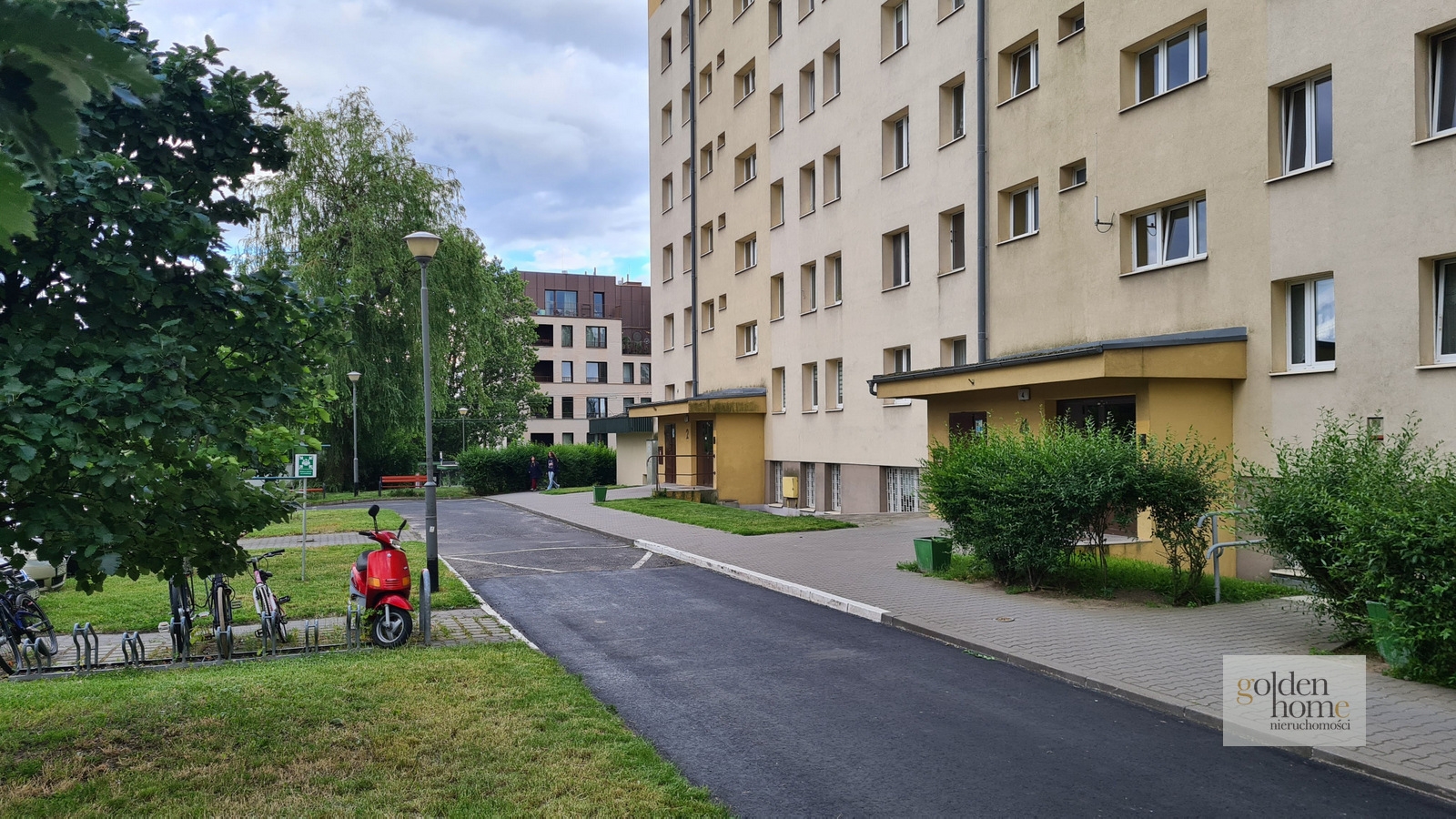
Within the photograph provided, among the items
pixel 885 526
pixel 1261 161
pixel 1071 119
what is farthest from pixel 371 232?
pixel 1261 161

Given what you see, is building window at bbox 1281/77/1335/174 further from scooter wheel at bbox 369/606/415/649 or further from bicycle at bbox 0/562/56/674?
bicycle at bbox 0/562/56/674

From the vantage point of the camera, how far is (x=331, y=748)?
599 centimetres

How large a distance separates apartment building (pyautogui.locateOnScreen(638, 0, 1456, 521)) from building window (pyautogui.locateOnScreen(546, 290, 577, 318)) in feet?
185

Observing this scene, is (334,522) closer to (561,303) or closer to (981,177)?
(981,177)

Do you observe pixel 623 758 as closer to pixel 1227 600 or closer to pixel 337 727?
pixel 337 727

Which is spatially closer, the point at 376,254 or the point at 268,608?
the point at 268,608

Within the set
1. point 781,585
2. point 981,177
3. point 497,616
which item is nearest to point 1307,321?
point 781,585

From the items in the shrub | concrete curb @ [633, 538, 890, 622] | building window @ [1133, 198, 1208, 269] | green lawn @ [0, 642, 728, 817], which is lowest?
concrete curb @ [633, 538, 890, 622]

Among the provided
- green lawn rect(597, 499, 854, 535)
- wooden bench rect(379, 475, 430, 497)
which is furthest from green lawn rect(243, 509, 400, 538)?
wooden bench rect(379, 475, 430, 497)

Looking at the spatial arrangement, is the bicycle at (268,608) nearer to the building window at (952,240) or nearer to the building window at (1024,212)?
the building window at (1024,212)

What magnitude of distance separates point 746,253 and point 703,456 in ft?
23.6

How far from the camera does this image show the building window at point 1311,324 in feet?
43.3

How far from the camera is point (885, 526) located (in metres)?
20.5

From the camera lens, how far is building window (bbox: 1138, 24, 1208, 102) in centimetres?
1548
